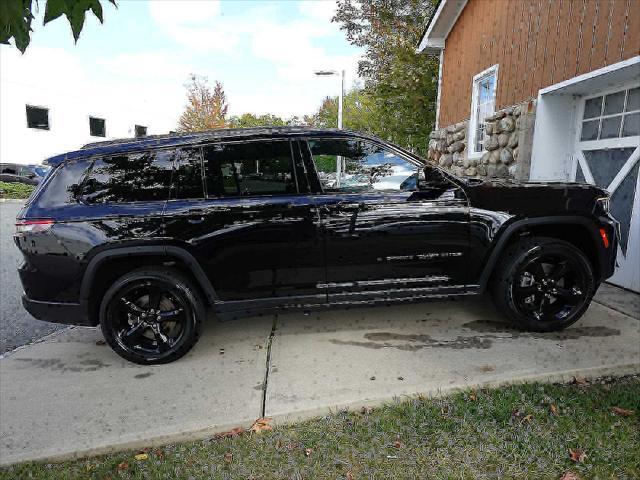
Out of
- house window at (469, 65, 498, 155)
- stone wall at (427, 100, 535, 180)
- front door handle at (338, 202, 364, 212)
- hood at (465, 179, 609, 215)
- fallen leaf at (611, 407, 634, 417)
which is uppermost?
house window at (469, 65, 498, 155)

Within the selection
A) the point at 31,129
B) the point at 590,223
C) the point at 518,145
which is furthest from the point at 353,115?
the point at 590,223

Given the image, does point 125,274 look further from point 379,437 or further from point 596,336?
point 596,336

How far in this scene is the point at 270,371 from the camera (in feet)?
11.0

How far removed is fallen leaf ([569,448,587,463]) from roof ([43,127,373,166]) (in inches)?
106

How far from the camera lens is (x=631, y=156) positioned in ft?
16.3

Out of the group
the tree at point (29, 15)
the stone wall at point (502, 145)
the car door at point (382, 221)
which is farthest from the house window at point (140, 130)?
the tree at point (29, 15)

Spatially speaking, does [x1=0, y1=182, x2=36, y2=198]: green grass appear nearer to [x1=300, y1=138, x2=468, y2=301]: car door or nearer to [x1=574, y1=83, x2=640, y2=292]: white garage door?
[x1=300, y1=138, x2=468, y2=301]: car door

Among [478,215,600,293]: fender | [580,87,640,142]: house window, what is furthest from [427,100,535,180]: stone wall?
[478,215,600,293]: fender

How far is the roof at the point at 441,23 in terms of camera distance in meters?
9.27

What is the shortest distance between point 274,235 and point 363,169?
0.97 meters

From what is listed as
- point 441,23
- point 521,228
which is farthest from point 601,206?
point 441,23

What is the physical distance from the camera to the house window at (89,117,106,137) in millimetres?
29281

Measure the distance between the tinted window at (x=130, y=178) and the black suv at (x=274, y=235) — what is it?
11 millimetres

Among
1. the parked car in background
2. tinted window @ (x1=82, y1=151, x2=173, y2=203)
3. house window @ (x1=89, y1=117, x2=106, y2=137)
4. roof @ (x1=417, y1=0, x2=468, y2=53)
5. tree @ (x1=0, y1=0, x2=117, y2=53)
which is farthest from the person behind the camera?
house window @ (x1=89, y1=117, x2=106, y2=137)
